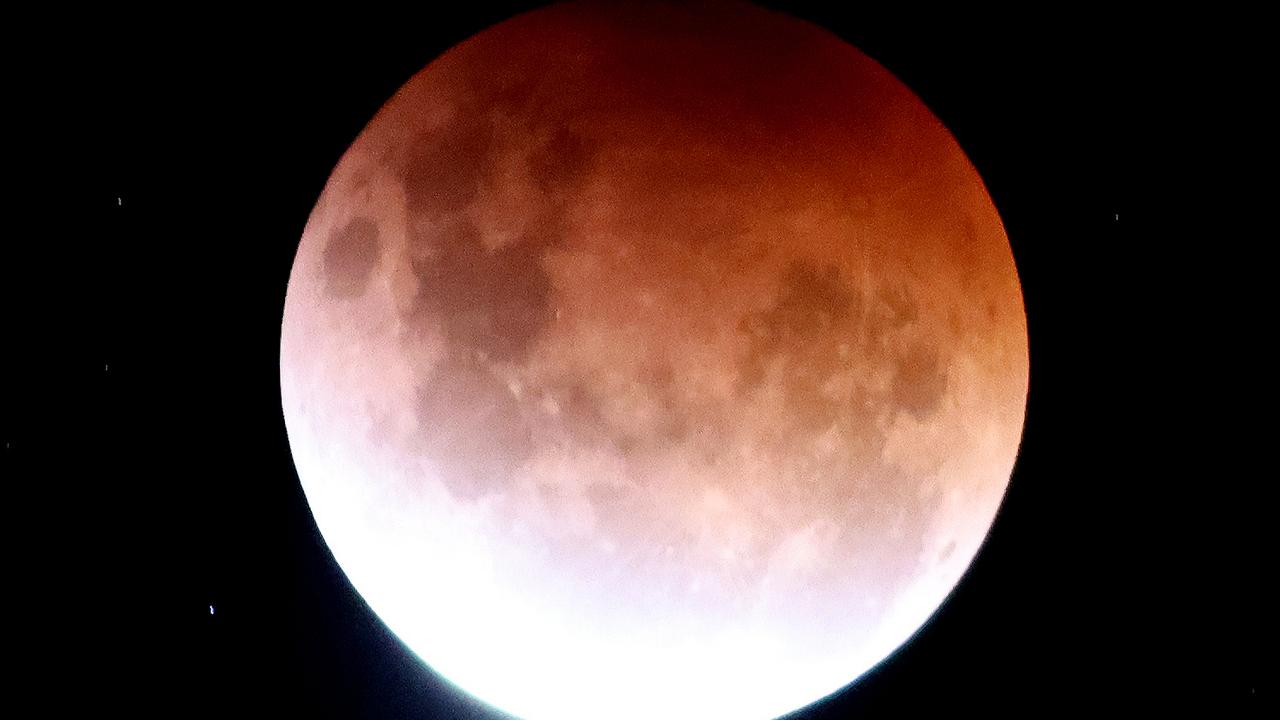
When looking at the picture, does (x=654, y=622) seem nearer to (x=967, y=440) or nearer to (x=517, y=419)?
(x=517, y=419)

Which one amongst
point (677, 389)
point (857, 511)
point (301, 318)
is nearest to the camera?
point (677, 389)

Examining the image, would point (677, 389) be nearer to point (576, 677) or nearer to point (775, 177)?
point (775, 177)

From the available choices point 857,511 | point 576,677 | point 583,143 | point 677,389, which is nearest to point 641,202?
point 583,143

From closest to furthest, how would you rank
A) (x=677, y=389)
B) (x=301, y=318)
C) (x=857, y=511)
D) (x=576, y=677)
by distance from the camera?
1. (x=677, y=389)
2. (x=857, y=511)
3. (x=576, y=677)
4. (x=301, y=318)

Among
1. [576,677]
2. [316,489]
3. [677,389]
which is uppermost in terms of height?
[316,489]

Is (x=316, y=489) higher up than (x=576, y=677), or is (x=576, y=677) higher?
(x=316, y=489)

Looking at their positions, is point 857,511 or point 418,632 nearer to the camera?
point 857,511
